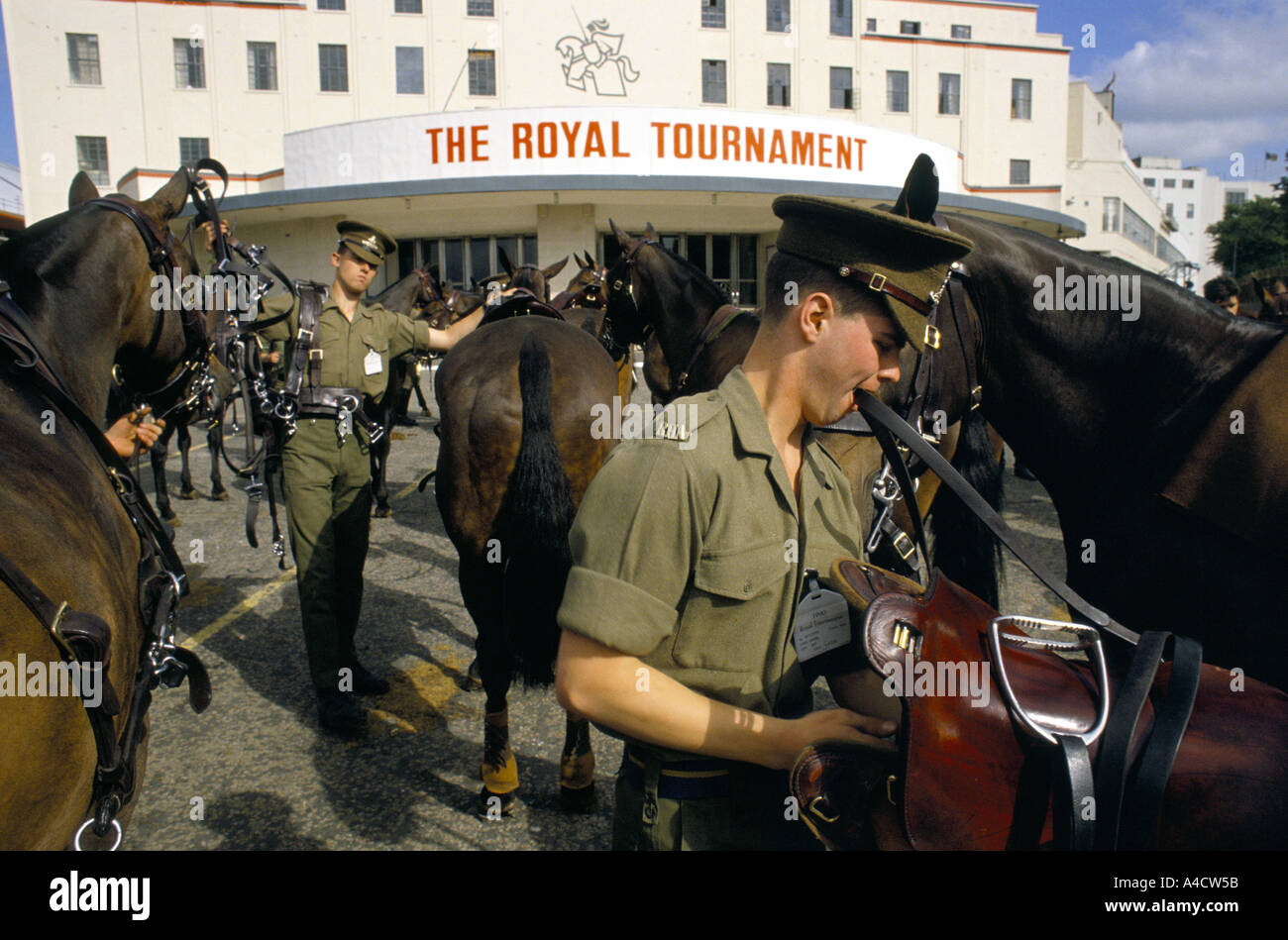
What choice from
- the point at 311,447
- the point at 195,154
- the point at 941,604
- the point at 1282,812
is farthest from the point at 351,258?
the point at 195,154

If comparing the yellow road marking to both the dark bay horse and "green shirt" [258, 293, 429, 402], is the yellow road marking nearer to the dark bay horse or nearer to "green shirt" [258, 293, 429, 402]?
"green shirt" [258, 293, 429, 402]

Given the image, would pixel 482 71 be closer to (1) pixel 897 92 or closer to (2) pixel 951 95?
(1) pixel 897 92

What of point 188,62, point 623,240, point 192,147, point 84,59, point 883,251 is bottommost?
point 883,251

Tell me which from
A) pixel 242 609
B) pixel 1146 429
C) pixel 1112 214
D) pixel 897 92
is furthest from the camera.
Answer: pixel 1112 214

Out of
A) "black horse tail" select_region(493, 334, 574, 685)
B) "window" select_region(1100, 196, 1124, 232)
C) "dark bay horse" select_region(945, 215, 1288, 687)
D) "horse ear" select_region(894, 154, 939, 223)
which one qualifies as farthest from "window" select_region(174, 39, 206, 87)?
"window" select_region(1100, 196, 1124, 232)

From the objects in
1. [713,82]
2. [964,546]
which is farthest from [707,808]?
[713,82]

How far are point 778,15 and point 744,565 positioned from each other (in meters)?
36.3

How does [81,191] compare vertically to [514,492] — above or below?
above

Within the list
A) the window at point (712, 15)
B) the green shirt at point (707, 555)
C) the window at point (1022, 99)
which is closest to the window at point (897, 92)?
the window at point (1022, 99)

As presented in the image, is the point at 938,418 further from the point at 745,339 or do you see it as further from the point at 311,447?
the point at 311,447

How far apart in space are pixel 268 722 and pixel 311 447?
149 cm

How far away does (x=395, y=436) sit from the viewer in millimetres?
12523

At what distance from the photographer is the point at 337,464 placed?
168 inches

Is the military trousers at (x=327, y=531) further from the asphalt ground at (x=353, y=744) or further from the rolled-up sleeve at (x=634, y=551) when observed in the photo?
the rolled-up sleeve at (x=634, y=551)
